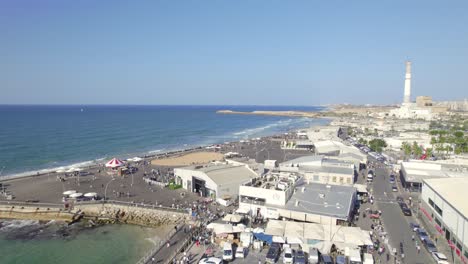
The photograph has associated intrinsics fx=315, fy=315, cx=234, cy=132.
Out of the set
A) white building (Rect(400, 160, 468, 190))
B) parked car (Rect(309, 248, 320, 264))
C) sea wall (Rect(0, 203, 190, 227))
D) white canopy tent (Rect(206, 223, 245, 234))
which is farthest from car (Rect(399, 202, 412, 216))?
sea wall (Rect(0, 203, 190, 227))

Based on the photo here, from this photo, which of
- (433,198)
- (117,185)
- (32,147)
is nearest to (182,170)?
(117,185)

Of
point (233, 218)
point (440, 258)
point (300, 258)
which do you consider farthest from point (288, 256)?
point (440, 258)

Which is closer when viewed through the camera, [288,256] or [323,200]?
[288,256]

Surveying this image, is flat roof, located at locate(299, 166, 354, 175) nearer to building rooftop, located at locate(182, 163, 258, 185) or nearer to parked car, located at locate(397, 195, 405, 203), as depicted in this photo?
parked car, located at locate(397, 195, 405, 203)

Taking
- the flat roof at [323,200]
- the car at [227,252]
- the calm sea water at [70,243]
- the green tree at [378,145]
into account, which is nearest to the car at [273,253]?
the car at [227,252]

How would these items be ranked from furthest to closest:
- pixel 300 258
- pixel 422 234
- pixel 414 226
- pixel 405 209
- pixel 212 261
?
pixel 405 209, pixel 414 226, pixel 422 234, pixel 300 258, pixel 212 261

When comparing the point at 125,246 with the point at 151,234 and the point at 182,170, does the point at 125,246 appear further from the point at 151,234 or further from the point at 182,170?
the point at 182,170

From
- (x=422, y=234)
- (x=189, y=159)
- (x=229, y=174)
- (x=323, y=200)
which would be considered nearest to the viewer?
(x=422, y=234)

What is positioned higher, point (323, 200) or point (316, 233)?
point (323, 200)

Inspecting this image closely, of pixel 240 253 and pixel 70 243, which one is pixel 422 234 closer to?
pixel 240 253
